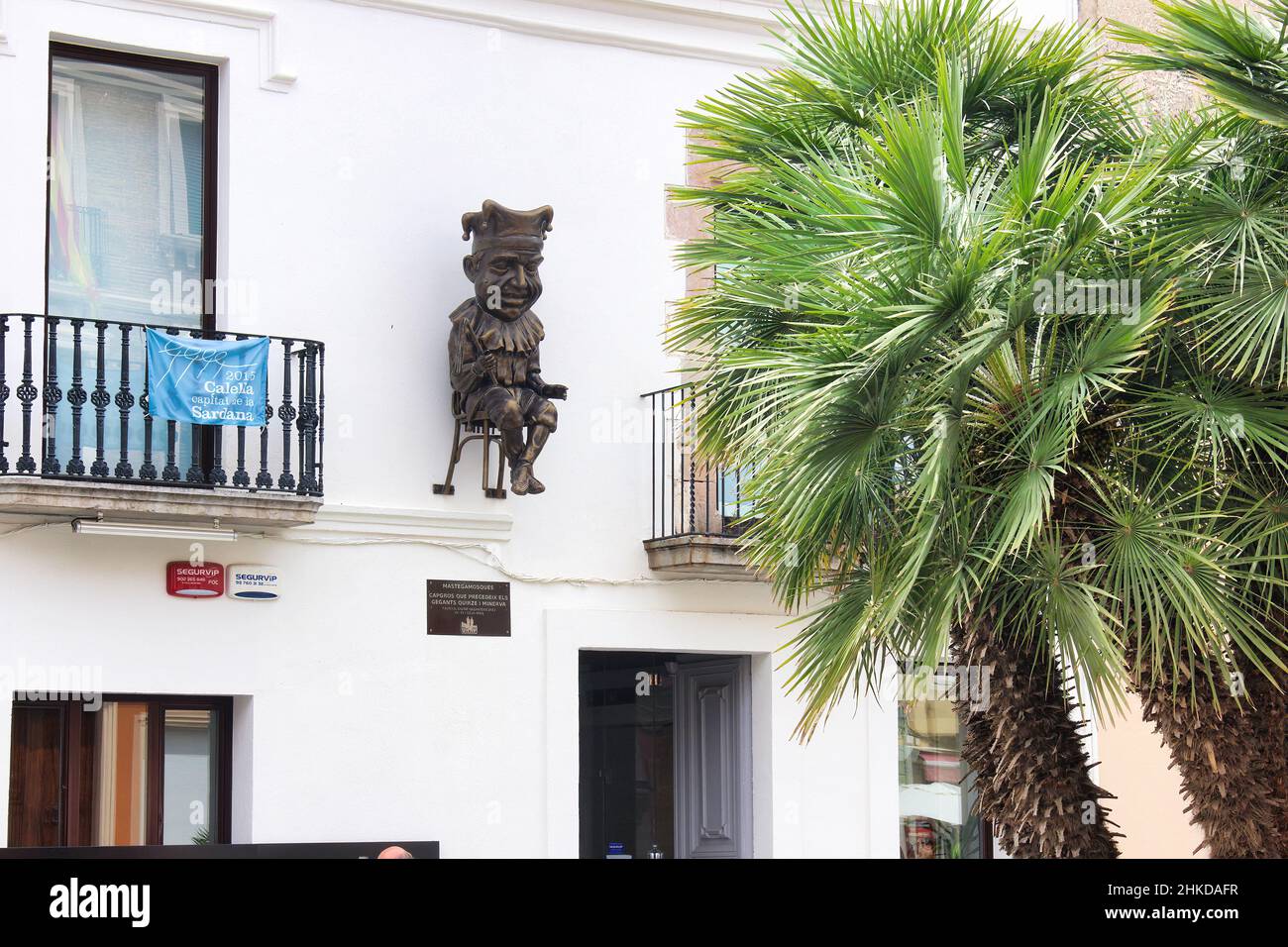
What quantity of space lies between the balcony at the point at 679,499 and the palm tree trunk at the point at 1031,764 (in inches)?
140

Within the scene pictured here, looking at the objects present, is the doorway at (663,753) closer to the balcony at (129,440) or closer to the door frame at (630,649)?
the door frame at (630,649)

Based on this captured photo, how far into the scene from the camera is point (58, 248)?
382 inches

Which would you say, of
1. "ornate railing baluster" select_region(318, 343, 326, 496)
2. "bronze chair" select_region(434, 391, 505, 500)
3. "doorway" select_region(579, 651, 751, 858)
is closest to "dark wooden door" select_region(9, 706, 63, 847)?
"ornate railing baluster" select_region(318, 343, 326, 496)

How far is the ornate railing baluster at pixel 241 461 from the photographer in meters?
9.59

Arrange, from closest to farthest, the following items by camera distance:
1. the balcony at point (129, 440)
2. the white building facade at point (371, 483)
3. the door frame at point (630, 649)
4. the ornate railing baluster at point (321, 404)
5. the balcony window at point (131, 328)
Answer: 1. the balcony at point (129, 440)
2. the balcony window at point (131, 328)
3. the white building facade at point (371, 483)
4. the ornate railing baluster at point (321, 404)
5. the door frame at point (630, 649)

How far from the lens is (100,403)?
9.32 m

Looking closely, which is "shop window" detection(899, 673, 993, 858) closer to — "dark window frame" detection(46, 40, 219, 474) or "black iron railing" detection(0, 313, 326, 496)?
"black iron railing" detection(0, 313, 326, 496)

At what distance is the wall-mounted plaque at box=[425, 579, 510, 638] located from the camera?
10305 mm

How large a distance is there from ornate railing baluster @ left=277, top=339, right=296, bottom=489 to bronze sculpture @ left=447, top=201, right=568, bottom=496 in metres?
1.09

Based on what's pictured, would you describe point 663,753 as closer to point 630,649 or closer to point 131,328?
point 630,649

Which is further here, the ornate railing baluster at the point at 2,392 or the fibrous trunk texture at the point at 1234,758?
the ornate railing baluster at the point at 2,392

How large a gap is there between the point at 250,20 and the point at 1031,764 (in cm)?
651

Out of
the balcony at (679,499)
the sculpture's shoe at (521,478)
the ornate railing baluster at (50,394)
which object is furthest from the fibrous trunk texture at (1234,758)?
the ornate railing baluster at (50,394)
